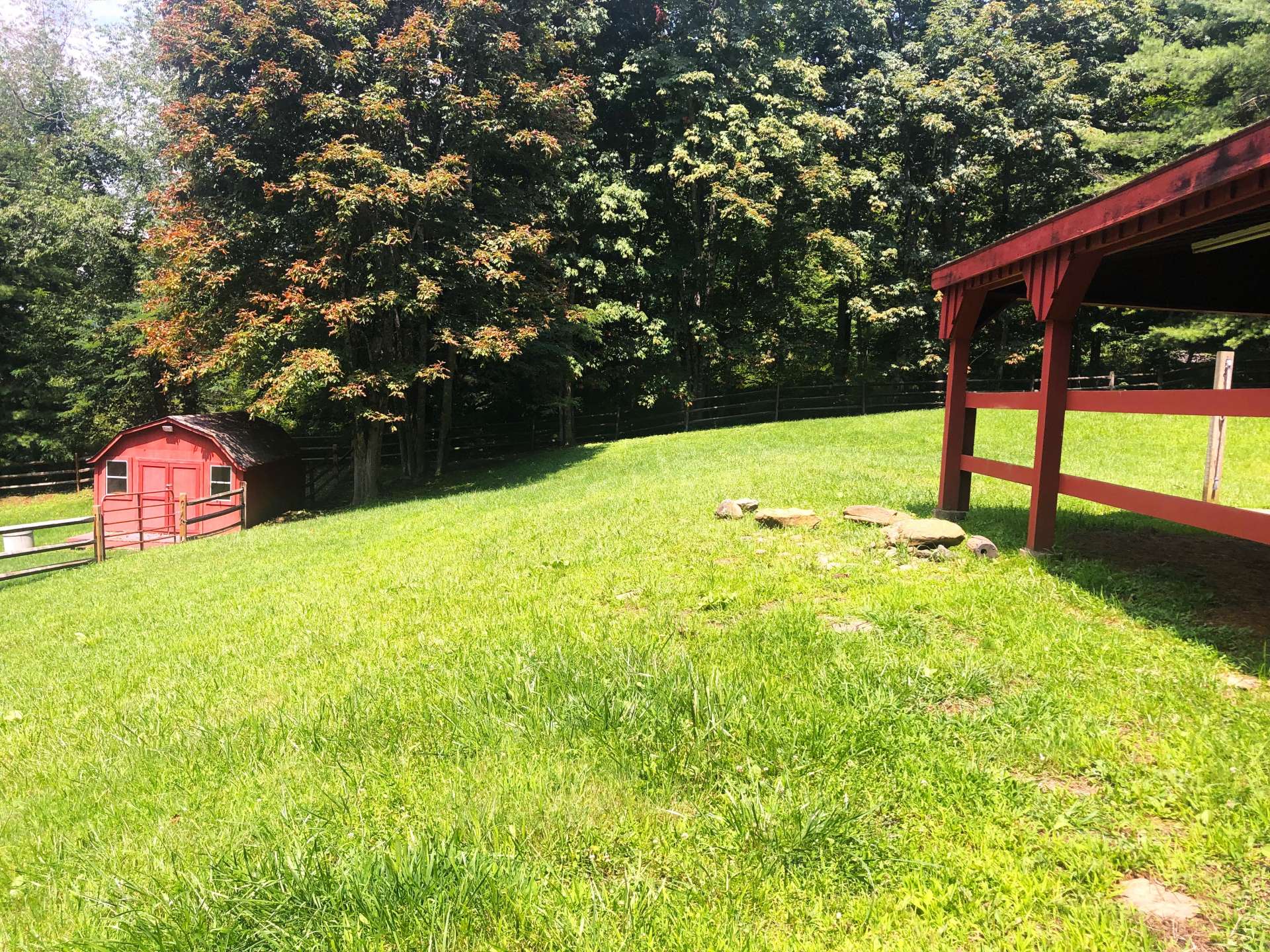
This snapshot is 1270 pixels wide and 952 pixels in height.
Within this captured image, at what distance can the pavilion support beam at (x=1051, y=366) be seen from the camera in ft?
17.7

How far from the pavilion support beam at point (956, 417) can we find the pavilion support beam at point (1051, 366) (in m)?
1.44

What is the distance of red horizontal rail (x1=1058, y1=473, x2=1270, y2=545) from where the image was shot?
12.9 feet

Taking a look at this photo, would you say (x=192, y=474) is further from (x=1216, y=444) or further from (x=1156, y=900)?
(x=1216, y=444)

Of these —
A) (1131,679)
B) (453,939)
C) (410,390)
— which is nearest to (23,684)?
(453,939)

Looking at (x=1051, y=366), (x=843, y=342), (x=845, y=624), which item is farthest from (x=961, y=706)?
(x=843, y=342)

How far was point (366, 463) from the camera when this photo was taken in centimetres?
1827

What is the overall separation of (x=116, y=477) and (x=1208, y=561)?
2401 centimetres

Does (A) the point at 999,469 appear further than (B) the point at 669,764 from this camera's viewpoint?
Yes

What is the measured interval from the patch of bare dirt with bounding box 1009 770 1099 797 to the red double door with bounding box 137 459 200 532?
20358mm

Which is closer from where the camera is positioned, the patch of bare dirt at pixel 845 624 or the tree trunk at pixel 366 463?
the patch of bare dirt at pixel 845 624

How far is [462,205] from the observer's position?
626 inches

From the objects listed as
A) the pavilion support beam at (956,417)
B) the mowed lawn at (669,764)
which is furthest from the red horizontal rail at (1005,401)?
the mowed lawn at (669,764)

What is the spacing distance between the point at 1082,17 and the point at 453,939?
32.7m

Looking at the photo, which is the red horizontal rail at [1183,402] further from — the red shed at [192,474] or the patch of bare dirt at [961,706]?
the red shed at [192,474]
